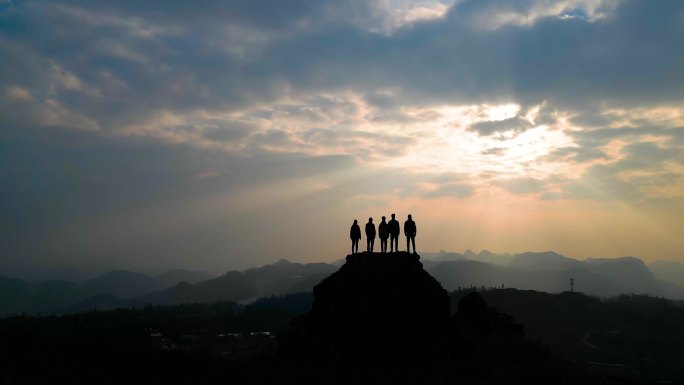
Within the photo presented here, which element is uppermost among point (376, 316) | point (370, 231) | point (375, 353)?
point (370, 231)

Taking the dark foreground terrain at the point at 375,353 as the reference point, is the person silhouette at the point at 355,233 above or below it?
above

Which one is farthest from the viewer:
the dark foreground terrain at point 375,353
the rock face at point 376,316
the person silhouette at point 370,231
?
the person silhouette at point 370,231

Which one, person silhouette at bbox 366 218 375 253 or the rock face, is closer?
the rock face

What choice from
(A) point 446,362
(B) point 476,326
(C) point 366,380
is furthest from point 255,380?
(B) point 476,326

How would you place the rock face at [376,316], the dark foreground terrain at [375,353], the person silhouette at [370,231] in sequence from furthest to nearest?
the person silhouette at [370,231]
the rock face at [376,316]
the dark foreground terrain at [375,353]

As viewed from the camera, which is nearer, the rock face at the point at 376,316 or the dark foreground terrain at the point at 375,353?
the dark foreground terrain at the point at 375,353

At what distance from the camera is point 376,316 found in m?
38.3

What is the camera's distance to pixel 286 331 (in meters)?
42.8

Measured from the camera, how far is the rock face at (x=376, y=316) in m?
36.9

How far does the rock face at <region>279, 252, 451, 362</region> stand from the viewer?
36938 mm

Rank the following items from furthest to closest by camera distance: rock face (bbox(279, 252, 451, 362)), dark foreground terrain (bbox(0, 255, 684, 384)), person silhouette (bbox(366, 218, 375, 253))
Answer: person silhouette (bbox(366, 218, 375, 253)), rock face (bbox(279, 252, 451, 362)), dark foreground terrain (bbox(0, 255, 684, 384))

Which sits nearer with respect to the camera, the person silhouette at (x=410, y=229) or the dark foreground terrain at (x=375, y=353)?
the dark foreground terrain at (x=375, y=353)

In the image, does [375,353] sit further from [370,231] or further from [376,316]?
[370,231]

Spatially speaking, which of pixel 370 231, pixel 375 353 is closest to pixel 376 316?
pixel 375 353
